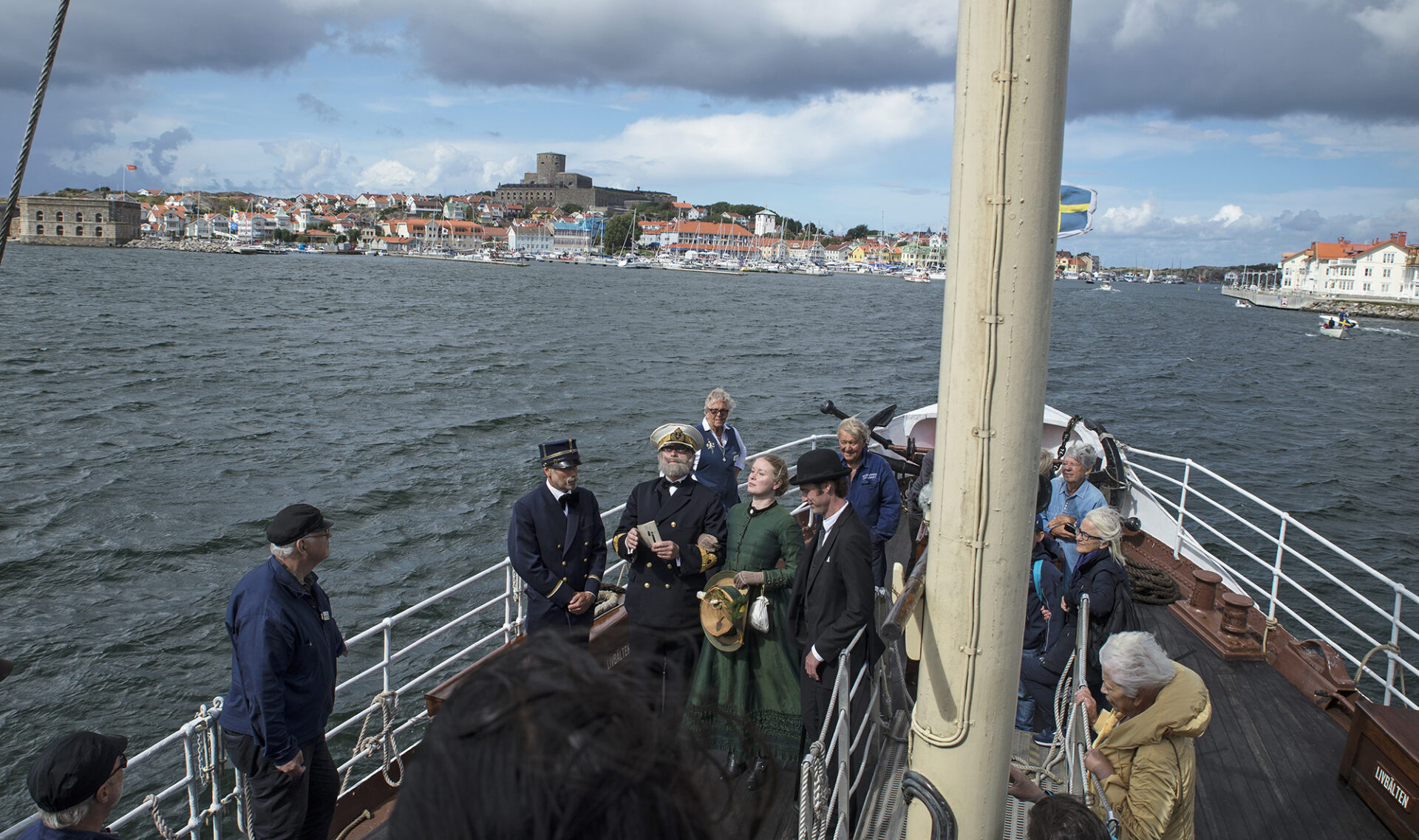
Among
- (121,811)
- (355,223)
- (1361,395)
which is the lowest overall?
(121,811)

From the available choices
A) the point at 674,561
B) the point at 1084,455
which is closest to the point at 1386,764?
the point at 1084,455

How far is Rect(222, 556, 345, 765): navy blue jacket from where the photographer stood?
118 inches

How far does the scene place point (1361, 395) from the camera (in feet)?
112

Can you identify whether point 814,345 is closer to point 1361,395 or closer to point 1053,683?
point 1361,395

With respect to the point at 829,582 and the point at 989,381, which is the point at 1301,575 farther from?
the point at 989,381

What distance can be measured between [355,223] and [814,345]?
158516mm

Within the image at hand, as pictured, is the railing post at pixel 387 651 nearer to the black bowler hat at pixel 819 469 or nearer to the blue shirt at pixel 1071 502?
the black bowler hat at pixel 819 469

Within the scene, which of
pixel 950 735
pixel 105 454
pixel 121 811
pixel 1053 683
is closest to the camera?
pixel 950 735

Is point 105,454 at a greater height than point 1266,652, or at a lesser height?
lesser

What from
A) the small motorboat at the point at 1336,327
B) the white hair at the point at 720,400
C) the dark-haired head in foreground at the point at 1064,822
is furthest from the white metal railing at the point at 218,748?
the small motorboat at the point at 1336,327

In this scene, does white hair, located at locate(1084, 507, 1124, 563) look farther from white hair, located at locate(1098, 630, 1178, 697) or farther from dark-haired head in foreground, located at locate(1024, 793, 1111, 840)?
dark-haired head in foreground, located at locate(1024, 793, 1111, 840)

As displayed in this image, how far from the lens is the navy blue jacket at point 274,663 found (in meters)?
3.00

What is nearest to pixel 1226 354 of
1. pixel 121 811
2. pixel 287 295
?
pixel 121 811

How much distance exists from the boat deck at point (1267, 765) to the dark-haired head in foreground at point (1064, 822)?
6.10 feet
